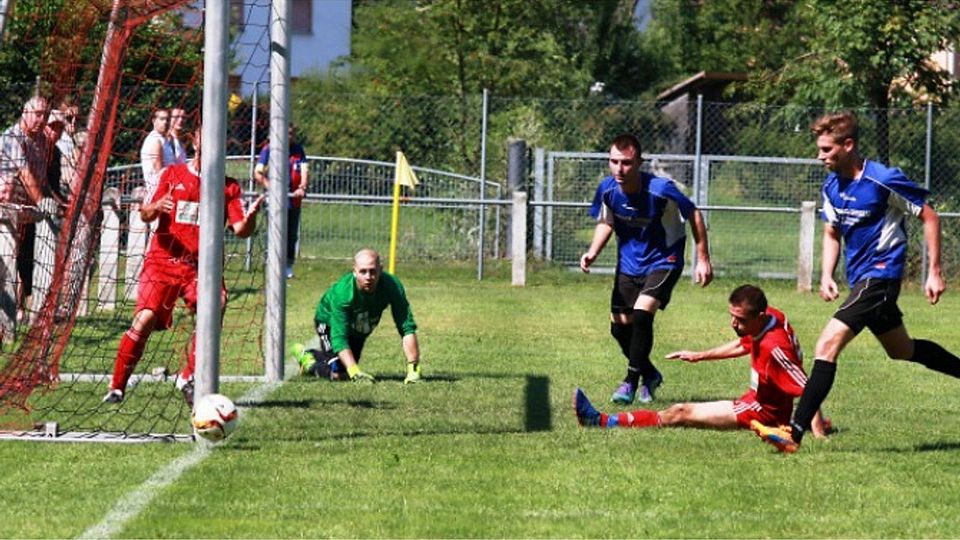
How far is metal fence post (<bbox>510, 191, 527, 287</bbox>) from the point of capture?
872 inches

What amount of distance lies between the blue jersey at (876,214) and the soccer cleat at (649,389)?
216cm

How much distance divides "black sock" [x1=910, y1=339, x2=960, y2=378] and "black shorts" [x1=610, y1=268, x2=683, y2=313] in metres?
2.01

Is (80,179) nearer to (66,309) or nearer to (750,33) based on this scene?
(66,309)

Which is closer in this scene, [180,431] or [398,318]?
[180,431]

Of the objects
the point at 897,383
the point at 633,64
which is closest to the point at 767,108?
the point at 897,383

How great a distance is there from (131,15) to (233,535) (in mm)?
5040

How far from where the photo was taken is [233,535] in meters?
6.41

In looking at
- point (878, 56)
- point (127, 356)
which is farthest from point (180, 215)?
point (878, 56)

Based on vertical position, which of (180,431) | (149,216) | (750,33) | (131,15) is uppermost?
(750,33)

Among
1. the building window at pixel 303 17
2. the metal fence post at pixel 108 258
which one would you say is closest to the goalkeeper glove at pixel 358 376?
the metal fence post at pixel 108 258

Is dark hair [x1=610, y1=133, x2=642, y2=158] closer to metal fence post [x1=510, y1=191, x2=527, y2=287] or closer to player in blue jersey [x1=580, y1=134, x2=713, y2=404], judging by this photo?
player in blue jersey [x1=580, y1=134, x2=713, y2=404]

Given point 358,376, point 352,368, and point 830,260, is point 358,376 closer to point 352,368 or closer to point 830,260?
point 352,368

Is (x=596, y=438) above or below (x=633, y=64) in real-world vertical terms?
below

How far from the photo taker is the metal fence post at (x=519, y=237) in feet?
72.6
